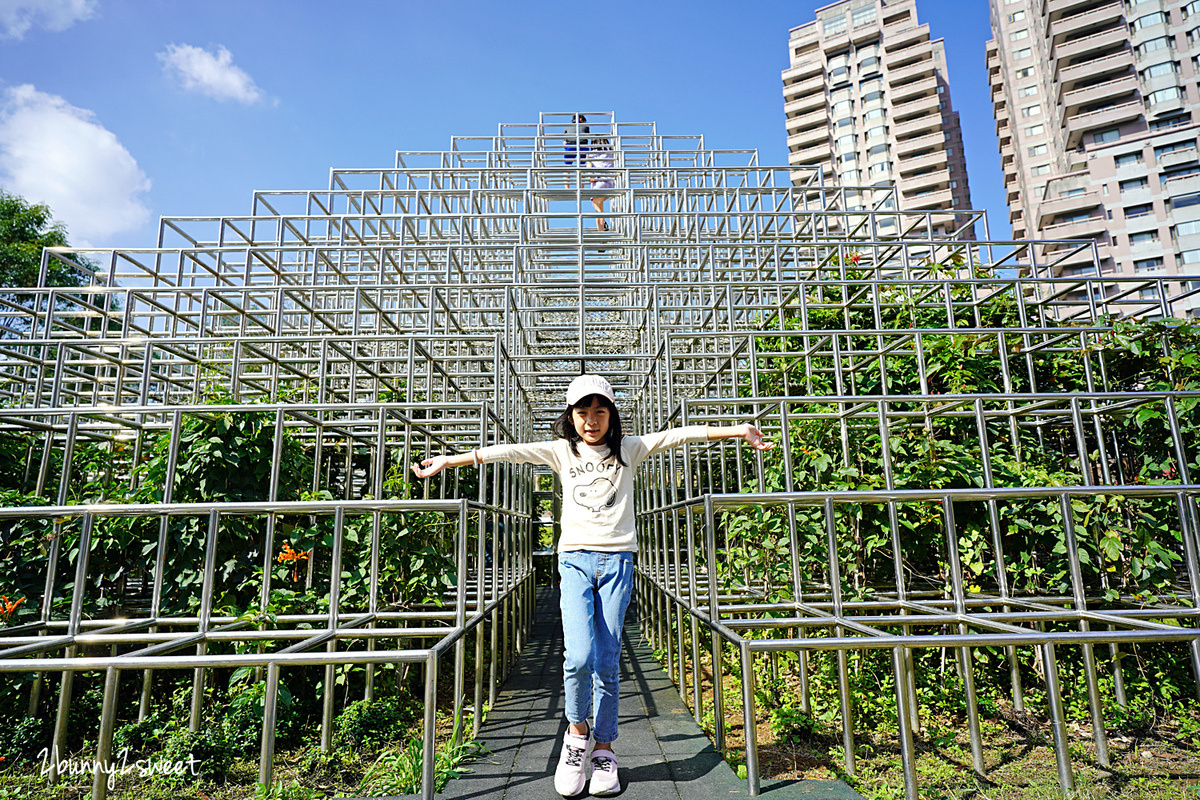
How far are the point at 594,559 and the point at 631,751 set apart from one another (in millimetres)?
1062

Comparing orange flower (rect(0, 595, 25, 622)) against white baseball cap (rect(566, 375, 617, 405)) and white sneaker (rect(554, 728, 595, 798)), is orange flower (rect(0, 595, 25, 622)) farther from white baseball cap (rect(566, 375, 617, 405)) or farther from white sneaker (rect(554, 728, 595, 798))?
white baseball cap (rect(566, 375, 617, 405))

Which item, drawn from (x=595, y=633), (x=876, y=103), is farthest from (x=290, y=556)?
(x=876, y=103)

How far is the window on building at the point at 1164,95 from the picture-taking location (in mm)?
38656

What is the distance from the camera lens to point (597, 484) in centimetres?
260

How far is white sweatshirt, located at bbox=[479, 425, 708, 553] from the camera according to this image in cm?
255

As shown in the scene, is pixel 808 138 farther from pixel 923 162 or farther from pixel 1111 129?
pixel 1111 129

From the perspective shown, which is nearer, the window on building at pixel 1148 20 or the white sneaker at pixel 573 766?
the white sneaker at pixel 573 766

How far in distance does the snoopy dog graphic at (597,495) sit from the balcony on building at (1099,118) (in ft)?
172

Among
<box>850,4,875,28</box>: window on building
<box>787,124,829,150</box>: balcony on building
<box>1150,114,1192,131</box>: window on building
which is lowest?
<box>1150,114,1192,131</box>: window on building

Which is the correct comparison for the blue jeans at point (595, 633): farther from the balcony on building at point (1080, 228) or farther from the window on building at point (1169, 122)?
the window on building at point (1169, 122)

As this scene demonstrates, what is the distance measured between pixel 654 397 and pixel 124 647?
12.8ft

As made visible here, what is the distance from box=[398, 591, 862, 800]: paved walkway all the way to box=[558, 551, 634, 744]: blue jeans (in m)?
0.30

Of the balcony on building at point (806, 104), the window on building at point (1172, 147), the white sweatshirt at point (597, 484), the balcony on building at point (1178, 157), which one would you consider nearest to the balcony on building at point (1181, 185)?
the balcony on building at point (1178, 157)

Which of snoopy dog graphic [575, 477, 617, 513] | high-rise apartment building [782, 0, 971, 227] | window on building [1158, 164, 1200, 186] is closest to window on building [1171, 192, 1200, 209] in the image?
window on building [1158, 164, 1200, 186]
